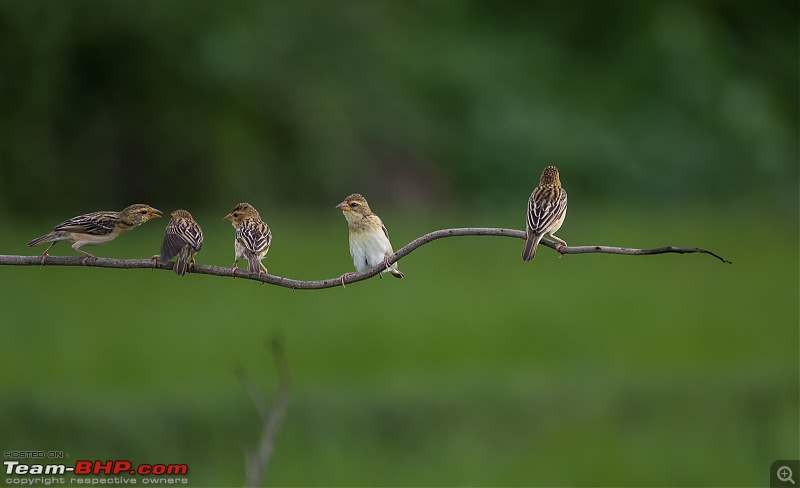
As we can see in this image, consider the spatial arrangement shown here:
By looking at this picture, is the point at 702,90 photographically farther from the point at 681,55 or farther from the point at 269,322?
the point at 269,322

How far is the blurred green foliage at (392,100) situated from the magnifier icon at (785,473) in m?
8.91

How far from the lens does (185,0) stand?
61.7 feet

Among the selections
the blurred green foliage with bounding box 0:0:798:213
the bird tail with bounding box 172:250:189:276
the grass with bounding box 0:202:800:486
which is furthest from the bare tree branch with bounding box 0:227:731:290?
the blurred green foliage with bounding box 0:0:798:213

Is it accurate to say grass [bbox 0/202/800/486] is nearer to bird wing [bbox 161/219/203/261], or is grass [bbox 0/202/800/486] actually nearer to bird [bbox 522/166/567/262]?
bird wing [bbox 161/219/203/261]

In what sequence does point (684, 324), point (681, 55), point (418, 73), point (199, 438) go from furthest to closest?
point (681, 55), point (418, 73), point (684, 324), point (199, 438)

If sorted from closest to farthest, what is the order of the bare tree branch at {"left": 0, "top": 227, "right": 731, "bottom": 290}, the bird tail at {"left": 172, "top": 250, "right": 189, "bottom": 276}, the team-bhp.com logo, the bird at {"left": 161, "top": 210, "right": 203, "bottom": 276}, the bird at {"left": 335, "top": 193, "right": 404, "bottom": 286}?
1. the bare tree branch at {"left": 0, "top": 227, "right": 731, "bottom": 290}
2. the bird tail at {"left": 172, "top": 250, "right": 189, "bottom": 276}
3. the bird at {"left": 161, "top": 210, "right": 203, "bottom": 276}
4. the bird at {"left": 335, "top": 193, "right": 404, "bottom": 286}
5. the team-bhp.com logo

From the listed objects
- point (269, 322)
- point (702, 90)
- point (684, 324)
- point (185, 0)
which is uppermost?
point (702, 90)

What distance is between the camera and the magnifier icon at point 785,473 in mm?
11189

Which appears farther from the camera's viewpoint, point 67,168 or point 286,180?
point 286,180

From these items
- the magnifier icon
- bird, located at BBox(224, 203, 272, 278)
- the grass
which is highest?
the grass

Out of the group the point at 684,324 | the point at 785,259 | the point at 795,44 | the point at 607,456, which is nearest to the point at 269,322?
the point at 607,456

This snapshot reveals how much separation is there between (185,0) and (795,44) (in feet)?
45.3

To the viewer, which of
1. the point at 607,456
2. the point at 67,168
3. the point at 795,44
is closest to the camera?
the point at 607,456

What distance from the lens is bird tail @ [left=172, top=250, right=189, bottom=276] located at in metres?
3.45
